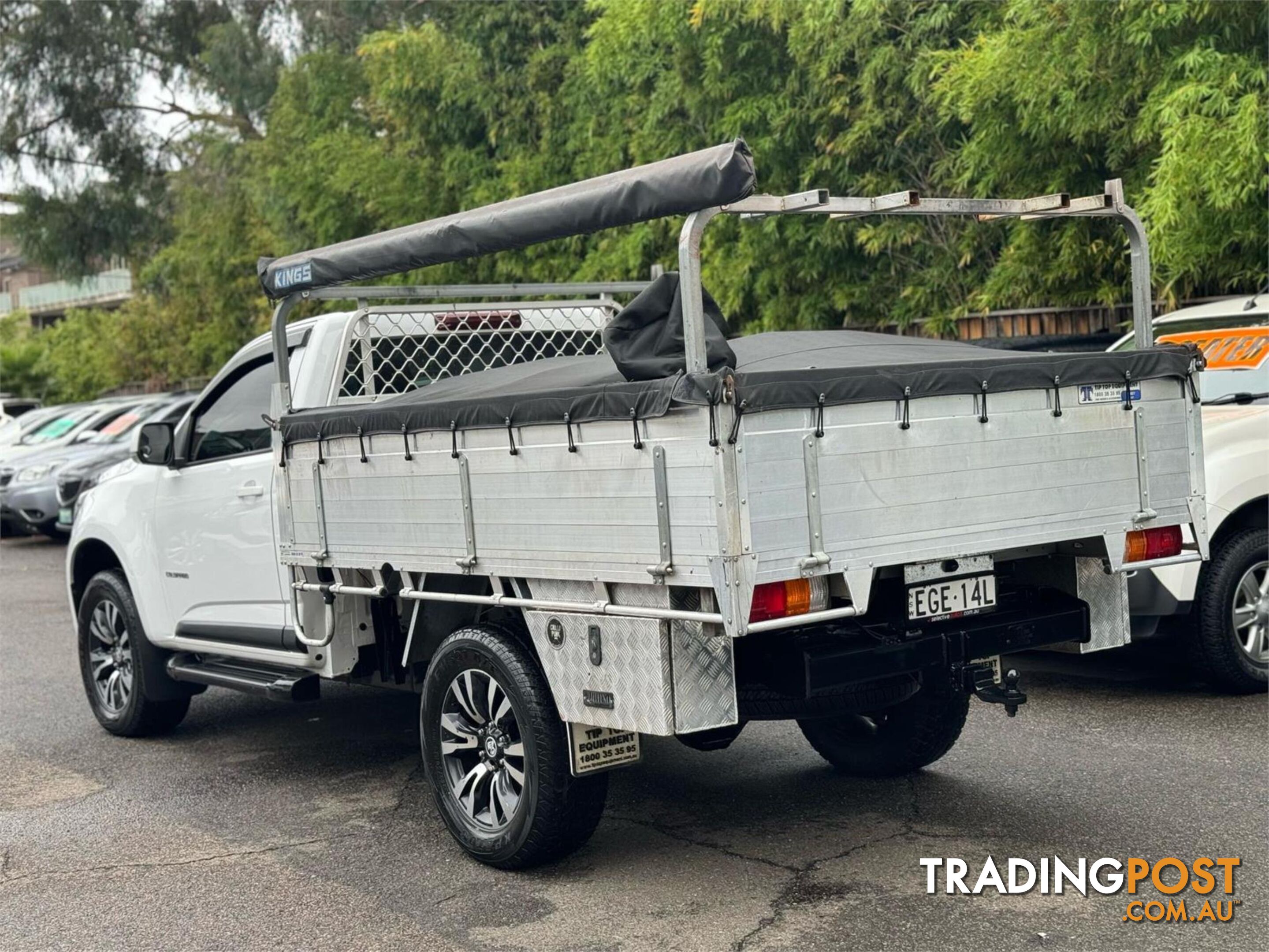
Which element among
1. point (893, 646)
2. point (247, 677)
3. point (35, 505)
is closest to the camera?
point (893, 646)

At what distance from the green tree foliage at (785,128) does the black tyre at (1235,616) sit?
2.68 m

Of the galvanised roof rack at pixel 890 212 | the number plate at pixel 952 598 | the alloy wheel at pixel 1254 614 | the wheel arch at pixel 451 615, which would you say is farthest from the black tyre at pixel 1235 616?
the wheel arch at pixel 451 615

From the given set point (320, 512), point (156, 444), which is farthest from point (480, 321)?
point (156, 444)

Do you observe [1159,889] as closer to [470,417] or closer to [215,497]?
[470,417]

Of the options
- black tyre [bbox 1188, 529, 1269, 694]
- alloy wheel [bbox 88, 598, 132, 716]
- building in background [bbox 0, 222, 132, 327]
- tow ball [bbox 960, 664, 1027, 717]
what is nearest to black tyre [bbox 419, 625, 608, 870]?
tow ball [bbox 960, 664, 1027, 717]

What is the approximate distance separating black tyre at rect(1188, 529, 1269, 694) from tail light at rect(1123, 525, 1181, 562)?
177 centimetres

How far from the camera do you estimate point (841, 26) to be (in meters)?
12.7

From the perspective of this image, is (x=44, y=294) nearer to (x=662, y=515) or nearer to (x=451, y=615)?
(x=451, y=615)

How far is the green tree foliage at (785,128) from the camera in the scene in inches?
374

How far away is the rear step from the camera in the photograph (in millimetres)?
6391

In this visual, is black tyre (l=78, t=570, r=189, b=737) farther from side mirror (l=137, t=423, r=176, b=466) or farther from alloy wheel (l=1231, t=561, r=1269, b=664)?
A: alloy wheel (l=1231, t=561, r=1269, b=664)

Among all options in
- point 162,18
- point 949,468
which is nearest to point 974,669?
point 949,468

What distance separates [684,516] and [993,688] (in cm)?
148

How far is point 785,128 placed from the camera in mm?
13469
